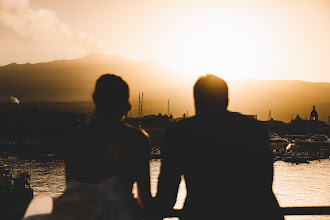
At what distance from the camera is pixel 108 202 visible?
186 cm

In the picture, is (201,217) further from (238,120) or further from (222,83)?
(222,83)

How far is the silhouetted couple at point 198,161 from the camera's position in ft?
6.39

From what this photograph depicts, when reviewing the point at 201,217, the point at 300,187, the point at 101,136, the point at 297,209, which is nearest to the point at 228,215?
the point at 201,217

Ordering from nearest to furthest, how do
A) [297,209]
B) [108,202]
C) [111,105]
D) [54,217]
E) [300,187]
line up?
[54,217] < [108,202] < [111,105] < [297,209] < [300,187]

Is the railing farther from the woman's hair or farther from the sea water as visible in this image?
the sea water

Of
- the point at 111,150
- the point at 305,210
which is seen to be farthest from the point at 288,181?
the point at 111,150

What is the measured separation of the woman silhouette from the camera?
6.51ft

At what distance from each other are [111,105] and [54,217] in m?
0.70

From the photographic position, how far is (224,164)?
1.94 m

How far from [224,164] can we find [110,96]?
2.34 feet

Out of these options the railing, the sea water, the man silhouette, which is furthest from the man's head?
the sea water

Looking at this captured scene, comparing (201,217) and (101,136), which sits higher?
(101,136)

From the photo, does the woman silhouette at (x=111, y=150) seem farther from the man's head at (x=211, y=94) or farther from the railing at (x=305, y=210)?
the railing at (x=305, y=210)

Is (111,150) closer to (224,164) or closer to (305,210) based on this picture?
(224,164)
